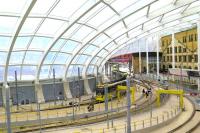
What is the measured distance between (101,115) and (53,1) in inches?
645

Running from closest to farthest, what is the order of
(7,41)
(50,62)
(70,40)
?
(7,41)
(70,40)
(50,62)

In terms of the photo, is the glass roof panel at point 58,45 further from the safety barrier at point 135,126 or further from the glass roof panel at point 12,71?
the safety barrier at point 135,126

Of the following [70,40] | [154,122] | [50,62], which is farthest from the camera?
[50,62]

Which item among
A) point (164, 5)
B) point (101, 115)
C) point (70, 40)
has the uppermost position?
point (164, 5)

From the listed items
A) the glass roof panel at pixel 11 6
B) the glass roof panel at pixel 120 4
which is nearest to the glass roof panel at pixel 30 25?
the glass roof panel at pixel 11 6

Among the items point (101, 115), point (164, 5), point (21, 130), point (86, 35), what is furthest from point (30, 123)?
point (164, 5)

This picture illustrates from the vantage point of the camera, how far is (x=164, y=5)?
40375 mm

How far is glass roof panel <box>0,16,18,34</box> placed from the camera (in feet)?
107

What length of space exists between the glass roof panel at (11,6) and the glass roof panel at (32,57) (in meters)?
13.4

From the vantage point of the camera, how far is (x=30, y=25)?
35688 mm

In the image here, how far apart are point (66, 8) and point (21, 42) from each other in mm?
9645

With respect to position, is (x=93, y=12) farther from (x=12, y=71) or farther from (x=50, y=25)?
(x=12, y=71)

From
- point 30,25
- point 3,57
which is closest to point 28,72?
point 3,57

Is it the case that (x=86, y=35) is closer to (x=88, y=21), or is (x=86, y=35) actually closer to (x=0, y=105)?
(x=88, y=21)
